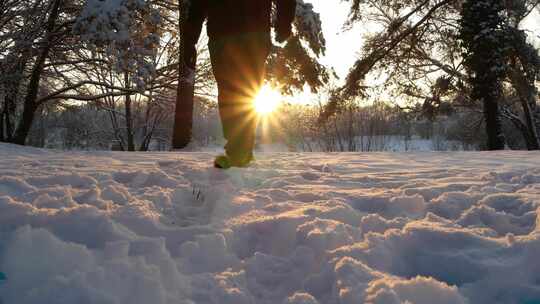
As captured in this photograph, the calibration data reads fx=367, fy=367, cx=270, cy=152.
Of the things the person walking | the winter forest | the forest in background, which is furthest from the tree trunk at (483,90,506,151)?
the person walking

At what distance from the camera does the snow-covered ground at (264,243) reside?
0.97 metres

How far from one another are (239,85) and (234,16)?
0.51 m

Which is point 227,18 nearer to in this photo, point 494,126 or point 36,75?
point 36,75

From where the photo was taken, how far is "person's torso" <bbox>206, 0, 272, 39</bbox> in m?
2.74

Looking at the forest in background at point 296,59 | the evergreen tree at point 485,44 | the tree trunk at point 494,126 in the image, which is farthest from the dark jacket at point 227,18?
the tree trunk at point 494,126

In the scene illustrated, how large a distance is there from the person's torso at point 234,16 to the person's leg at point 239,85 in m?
0.08

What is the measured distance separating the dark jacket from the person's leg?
8cm

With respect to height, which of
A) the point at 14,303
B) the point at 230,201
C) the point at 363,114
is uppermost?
the point at 363,114

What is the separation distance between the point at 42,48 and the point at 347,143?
446 inches

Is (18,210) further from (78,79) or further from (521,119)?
(521,119)

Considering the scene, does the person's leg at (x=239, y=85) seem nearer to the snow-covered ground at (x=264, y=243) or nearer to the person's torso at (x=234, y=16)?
the person's torso at (x=234, y=16)

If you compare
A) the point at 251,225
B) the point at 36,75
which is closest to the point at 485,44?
the point at 251,225

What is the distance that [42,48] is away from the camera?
7539 millimetres

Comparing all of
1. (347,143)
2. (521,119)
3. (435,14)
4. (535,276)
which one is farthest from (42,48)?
(521,119)
